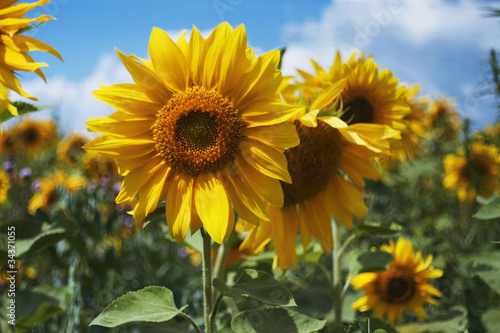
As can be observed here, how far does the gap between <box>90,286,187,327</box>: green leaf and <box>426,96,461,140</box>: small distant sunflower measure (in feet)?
13.6

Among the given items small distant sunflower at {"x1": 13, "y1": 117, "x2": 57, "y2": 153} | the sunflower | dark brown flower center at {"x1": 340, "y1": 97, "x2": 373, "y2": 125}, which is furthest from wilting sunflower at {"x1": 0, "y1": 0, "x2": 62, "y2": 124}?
small distant sunflower at {"x1": 13, "y1": 117, "x2": 57, "y2": 153}

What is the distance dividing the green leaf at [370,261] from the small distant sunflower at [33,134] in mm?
3709

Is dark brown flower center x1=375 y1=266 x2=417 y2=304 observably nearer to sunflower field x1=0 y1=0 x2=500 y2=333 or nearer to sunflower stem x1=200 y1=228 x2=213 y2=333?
sunflower field x1=0 y1=0 x2=500 y2=333

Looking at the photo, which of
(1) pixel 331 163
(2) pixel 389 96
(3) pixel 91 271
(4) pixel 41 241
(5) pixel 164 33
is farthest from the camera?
(3) pixel 91 271

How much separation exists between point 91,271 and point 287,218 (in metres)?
1.45

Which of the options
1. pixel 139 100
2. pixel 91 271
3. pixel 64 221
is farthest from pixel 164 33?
pixel 91 271

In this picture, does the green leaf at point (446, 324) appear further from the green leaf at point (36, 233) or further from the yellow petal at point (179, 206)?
the green leaf at point (36, 233)

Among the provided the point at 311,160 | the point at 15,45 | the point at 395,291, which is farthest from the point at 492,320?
the point at 15,45

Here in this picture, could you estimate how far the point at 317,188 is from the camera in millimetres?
1444

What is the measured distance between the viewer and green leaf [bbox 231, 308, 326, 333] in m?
1.08

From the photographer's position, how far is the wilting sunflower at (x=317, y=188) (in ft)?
4.45

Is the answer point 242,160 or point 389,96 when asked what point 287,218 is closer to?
point 242,160

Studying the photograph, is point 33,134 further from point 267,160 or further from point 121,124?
point 267,160

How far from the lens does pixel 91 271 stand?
96.5 inches
